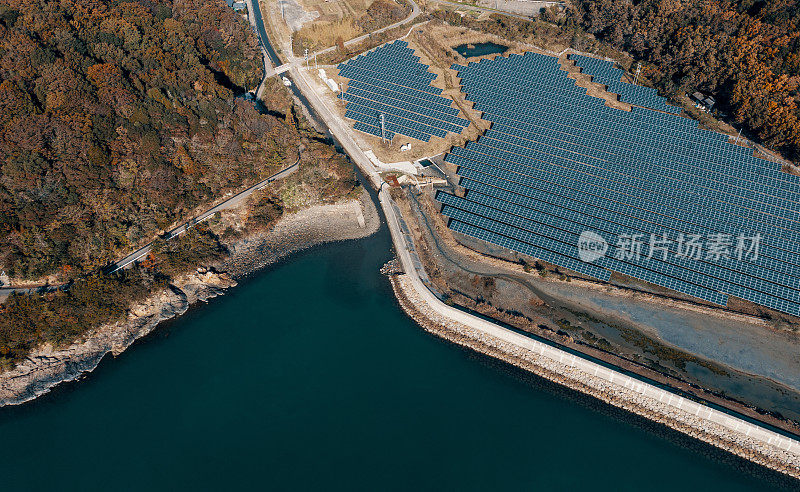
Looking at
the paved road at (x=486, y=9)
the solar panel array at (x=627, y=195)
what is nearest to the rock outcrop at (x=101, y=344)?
the solar panel array at (x=627, y=195)

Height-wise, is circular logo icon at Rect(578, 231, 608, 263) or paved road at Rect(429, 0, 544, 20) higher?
paved road at Rect(429, 0, 544, 20)

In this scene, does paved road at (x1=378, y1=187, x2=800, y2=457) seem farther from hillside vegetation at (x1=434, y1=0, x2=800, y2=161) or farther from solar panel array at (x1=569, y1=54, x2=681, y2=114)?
solar panel array at (x1=569, y1=54, x2=681, y2=114)

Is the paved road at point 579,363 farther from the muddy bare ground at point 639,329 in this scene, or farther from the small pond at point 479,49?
the small pond at point 479,49

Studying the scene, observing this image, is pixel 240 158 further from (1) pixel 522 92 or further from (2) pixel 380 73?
(1) pixel 522 92

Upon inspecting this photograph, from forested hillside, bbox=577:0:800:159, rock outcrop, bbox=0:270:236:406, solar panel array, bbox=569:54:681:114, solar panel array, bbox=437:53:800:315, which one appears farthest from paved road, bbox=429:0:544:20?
rock outcrop, bbox=0:270:236:406

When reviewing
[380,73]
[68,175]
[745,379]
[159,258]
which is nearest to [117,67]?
[68,175]
